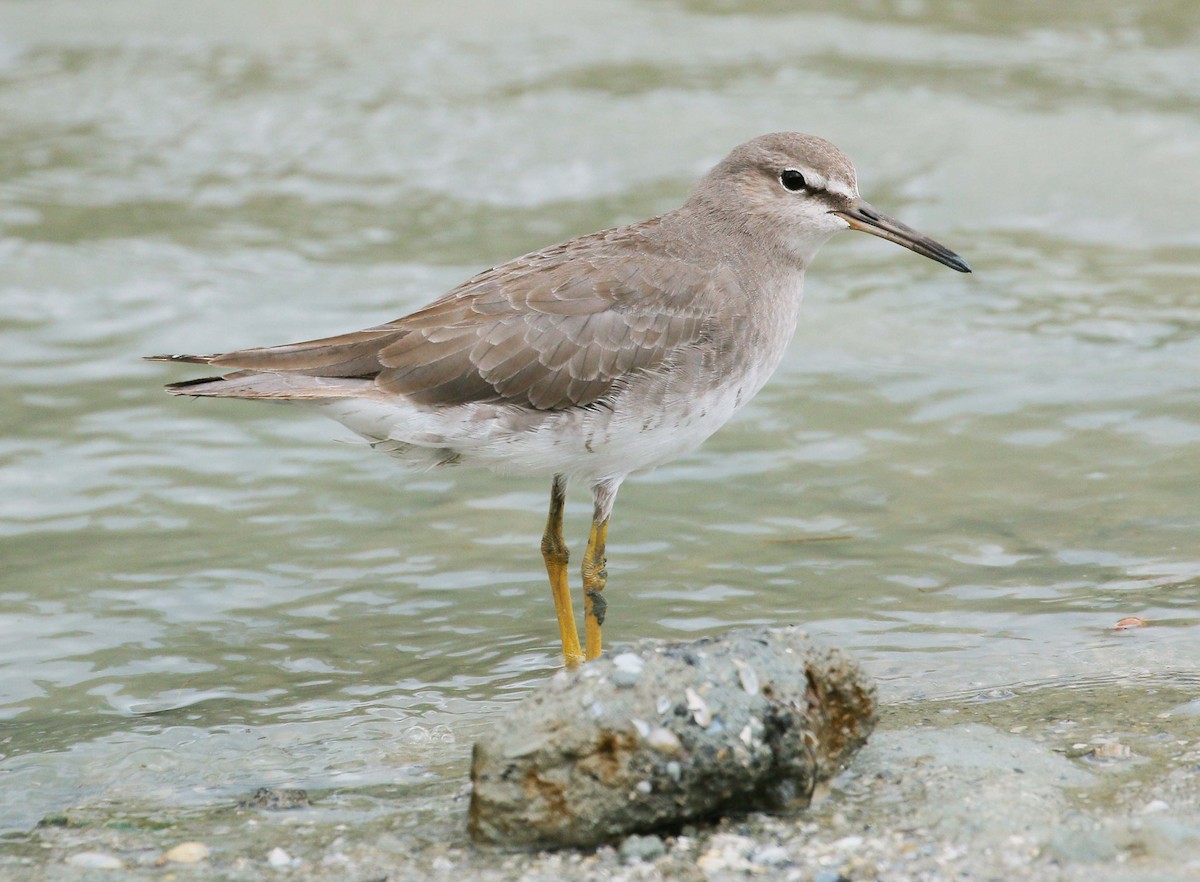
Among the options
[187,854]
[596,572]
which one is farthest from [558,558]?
[187,854]

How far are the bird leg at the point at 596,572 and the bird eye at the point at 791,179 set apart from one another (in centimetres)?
159

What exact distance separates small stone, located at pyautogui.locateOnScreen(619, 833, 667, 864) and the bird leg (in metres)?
2.11

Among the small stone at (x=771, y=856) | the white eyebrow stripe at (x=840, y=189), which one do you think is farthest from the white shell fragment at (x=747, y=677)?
the white eyebrow stripe at (x=840, y=189)

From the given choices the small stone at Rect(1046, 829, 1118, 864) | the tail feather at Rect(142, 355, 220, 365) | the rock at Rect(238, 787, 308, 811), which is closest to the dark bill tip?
the tail feather at Rect(142, 355, 220, 365)

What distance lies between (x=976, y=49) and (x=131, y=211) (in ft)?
28.6

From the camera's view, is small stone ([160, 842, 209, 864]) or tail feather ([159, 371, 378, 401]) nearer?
small stone ([160, 842, 209, 864])

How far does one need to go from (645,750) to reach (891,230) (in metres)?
3.28

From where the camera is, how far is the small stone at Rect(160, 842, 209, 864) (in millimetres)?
4742

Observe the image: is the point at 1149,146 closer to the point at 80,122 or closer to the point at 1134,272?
the point at 1134,272

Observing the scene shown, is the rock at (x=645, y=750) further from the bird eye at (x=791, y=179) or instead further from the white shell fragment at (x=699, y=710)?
the bird eye at (x=791, y=179)

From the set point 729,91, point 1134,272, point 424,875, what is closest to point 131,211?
point 729,91

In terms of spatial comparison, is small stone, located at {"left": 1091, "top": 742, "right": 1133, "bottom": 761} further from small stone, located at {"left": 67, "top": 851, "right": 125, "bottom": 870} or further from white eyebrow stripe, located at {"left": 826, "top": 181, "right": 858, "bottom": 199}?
small stone, located at {"left": 67, "top": 851, "right": 125, "bottom": 870}

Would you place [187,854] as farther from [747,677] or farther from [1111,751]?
[1111,751]

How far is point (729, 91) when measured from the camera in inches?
586
